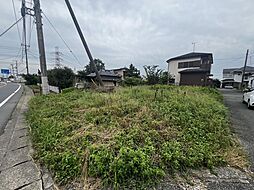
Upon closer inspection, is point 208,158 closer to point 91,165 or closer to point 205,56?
point 91,165

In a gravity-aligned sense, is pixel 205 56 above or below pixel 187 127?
above

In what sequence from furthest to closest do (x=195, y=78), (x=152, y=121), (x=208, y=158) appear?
(x=195, y=78)
(x=152, y=121)
(x=208, y=158)

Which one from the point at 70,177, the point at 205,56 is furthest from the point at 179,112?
the point at 205,56

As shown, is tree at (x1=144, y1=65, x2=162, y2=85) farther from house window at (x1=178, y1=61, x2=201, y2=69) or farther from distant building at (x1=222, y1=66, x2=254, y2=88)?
distant building at (x1=222, y1=66, x2=254, y2=88)

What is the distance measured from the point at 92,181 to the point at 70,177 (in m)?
0.33

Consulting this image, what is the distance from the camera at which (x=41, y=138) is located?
141 inches

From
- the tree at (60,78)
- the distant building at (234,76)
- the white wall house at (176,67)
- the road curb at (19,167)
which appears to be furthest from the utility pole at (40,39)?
the distant building at (234,76)

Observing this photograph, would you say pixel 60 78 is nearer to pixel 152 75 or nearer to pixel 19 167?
pixel 152 75

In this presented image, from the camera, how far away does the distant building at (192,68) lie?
27562mm

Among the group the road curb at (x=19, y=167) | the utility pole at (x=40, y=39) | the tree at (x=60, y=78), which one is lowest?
the road curb at (x=19, y=167)

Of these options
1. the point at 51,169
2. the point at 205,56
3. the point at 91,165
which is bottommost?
the point at 51,169

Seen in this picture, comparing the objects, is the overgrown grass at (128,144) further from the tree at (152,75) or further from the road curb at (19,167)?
the tree at (152,75)

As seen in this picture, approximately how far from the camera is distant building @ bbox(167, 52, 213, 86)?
27562 mm

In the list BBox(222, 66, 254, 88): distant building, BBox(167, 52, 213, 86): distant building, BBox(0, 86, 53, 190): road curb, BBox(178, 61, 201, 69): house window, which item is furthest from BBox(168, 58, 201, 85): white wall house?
BBox(0, 86, 53, 190): road curb
